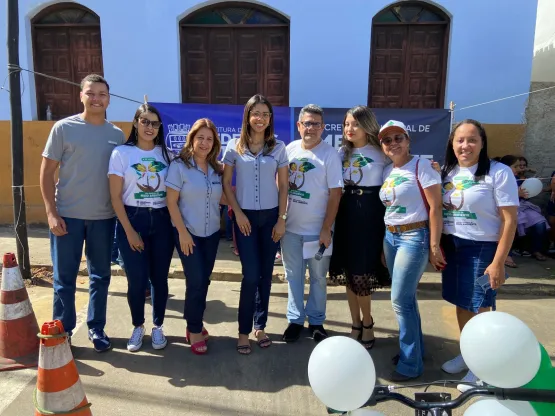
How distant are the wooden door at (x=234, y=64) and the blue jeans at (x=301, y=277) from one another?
400 cm

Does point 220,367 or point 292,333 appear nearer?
point 220,367

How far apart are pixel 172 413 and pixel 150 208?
1.37 m

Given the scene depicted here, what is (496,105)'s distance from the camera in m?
6.32

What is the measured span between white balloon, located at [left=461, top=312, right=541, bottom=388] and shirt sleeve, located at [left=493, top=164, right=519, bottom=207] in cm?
125

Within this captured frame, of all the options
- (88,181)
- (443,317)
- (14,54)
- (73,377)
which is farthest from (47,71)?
(443,317)

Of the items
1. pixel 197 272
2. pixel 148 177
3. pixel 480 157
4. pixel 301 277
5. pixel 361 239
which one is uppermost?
pixel 480 157

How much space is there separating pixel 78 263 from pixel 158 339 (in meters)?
0.85

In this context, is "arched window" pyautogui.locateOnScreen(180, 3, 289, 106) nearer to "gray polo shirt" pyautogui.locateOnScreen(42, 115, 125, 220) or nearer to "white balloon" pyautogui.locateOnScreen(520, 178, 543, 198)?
"white balloon" pyautogui.locateOnScreen(520, 178, 543, 198)

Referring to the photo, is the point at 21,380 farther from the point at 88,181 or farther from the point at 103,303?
the point at 88,181

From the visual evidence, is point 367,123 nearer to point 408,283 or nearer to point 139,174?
point 408,283

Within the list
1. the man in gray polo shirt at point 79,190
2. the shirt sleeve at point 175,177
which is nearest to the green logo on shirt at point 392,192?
the shirt sleeve at point 175,177

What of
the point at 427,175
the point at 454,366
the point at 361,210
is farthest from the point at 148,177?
the point at 454,366

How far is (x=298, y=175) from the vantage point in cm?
309

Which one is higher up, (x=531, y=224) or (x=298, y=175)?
(x=298, y=175)
